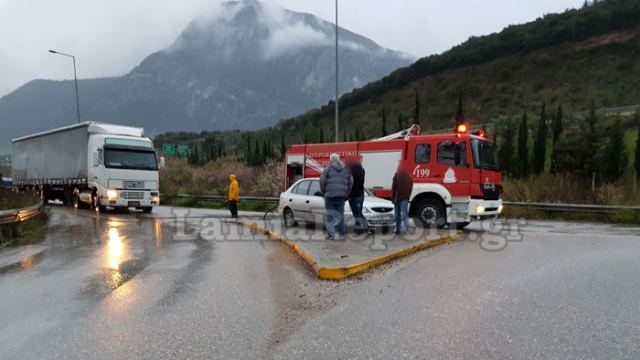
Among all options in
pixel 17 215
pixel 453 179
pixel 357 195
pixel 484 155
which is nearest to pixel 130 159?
pixel 17 215

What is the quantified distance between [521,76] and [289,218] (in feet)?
260

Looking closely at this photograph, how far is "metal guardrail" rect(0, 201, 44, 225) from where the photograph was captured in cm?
1187

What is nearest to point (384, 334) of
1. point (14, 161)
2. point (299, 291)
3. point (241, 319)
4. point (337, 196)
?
point (241, 319)

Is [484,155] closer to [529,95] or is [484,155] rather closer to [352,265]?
[352,265]

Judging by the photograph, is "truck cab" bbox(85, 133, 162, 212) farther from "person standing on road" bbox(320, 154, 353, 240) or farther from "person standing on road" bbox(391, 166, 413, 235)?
"person standing on road" bbox(391, 166, 413, 235)

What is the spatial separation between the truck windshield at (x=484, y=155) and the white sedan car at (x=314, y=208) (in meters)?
2.40

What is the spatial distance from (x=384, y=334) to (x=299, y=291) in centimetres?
194

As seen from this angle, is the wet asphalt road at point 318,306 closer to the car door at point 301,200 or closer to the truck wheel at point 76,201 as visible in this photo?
the car door at point 301,200

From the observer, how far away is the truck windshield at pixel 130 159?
19.2m

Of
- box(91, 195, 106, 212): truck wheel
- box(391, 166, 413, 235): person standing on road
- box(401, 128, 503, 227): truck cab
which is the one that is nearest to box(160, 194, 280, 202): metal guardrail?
box(91, 195, 106, 212): truck wheel

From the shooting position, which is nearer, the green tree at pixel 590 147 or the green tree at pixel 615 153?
the green tree at pixel 615 153

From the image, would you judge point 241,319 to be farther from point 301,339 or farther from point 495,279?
point 495,279

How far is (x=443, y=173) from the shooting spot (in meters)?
12.4

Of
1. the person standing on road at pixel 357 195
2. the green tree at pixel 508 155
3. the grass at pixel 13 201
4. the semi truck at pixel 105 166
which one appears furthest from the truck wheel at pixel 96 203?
the green tree at pixel 508 155
